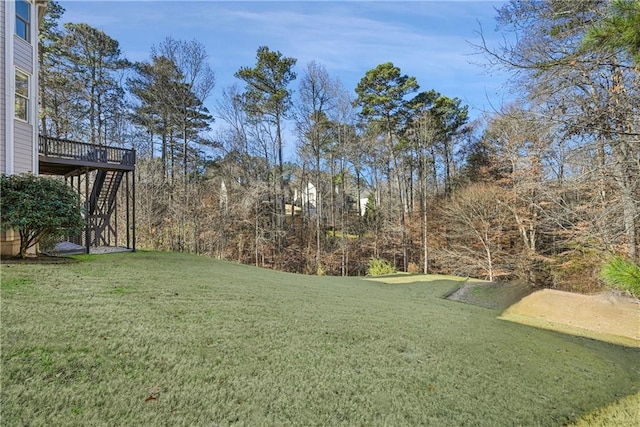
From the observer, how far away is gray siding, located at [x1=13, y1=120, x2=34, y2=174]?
23.9 feet

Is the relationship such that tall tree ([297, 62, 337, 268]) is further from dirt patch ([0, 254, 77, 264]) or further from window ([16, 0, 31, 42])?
dirt patch ([0, 254, 77, 264])

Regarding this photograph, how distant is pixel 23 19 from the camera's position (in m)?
7.78

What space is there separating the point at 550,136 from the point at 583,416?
454 cm

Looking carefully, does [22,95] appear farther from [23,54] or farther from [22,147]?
[22,147]

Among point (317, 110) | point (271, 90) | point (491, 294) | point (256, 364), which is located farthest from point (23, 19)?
point (491, 294)

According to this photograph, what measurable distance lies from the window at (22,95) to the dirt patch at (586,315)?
1282 cm

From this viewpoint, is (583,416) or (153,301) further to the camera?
(153,301)

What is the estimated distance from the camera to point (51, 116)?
15672 millimetres

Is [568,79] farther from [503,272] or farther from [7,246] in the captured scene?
[503,272]

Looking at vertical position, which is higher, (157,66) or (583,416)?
(157,66)

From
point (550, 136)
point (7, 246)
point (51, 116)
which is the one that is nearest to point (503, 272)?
point (550, 136)

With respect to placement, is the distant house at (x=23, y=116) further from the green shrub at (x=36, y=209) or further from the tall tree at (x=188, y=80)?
the tall tree at (x=188, y=80)

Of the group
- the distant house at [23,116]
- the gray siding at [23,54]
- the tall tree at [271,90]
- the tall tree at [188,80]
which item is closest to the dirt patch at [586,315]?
the distant house at [23,116]

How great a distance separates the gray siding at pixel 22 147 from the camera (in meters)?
7.29
